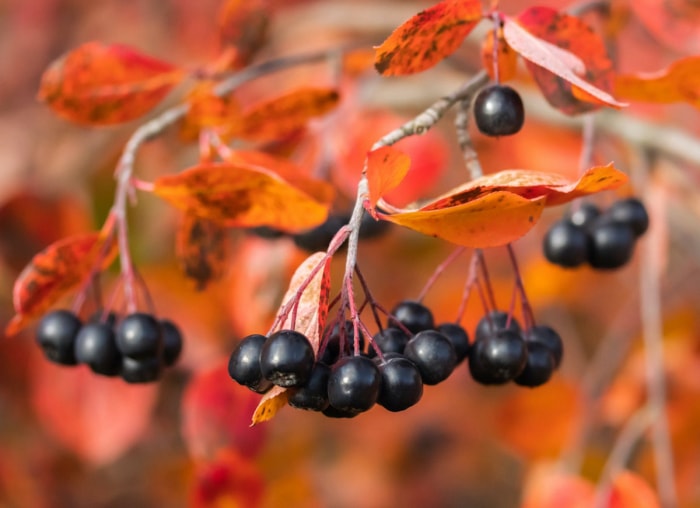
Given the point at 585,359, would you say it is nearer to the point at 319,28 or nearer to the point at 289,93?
the point at 319,28

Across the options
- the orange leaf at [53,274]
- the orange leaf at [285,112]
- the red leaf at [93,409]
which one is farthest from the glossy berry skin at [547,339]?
the red leaf at [93,409]

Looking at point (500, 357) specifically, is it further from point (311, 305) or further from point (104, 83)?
point (104, 83)

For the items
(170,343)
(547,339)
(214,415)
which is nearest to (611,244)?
(547,339)

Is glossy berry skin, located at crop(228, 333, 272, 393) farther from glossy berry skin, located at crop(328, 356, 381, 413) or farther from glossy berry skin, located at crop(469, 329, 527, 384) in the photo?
glossy berry skin, located at crop(469, 329, 527, 384)

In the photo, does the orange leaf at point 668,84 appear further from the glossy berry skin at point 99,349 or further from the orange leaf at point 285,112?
the glossy berry skin at point 99,349

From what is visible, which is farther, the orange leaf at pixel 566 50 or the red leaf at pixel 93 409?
the red leaf at pixel 93 409

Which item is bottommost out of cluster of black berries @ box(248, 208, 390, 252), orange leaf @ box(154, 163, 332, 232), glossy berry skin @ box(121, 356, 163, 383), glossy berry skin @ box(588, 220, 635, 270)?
glossy berry skin @ box(121, 356, 163, 383)

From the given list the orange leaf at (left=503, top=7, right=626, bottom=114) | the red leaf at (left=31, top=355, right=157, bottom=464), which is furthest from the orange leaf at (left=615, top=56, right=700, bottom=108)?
the red leaf at (left=31, top=355, right=157, bottom=464)
